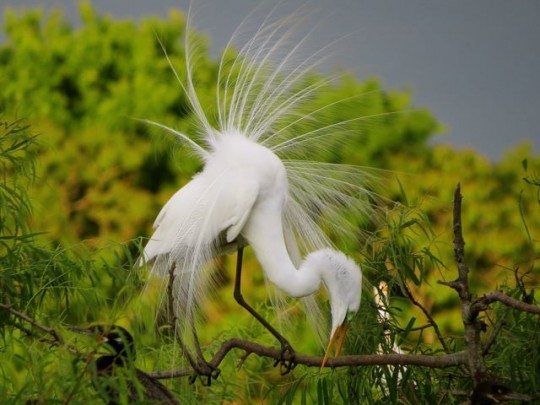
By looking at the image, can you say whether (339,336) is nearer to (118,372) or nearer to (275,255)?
(275,255)

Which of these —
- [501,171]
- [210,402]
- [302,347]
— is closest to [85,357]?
[210,402]

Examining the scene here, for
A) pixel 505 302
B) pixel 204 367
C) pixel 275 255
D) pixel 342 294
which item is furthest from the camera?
pixel 275 255

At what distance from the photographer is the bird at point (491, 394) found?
1.92 meters

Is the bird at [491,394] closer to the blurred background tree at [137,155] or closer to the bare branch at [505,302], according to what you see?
the bare branch at [505,302]

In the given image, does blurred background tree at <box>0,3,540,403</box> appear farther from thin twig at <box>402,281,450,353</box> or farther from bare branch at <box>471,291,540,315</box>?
bare branch at <box>471,291,540,315</box>

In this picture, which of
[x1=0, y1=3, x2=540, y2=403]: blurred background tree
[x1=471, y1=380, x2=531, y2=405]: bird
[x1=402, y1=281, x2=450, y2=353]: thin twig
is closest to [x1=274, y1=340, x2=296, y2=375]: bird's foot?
[x1=402, y1=281, x2=450, y2=353]: thin twig

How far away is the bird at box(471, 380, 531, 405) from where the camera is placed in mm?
1925

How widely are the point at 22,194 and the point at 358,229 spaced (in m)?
0.91

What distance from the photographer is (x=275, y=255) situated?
9.46 ft

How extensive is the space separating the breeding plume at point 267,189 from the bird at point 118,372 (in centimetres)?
76

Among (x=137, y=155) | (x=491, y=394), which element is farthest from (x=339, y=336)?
(x=137, y=155)

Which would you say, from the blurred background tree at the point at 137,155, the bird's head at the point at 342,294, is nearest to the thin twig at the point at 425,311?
the bird's head at the point at 342,294

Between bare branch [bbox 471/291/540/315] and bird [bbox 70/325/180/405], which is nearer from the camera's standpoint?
bird [bbox 70/325/180/405]

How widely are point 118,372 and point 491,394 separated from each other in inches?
24.4
